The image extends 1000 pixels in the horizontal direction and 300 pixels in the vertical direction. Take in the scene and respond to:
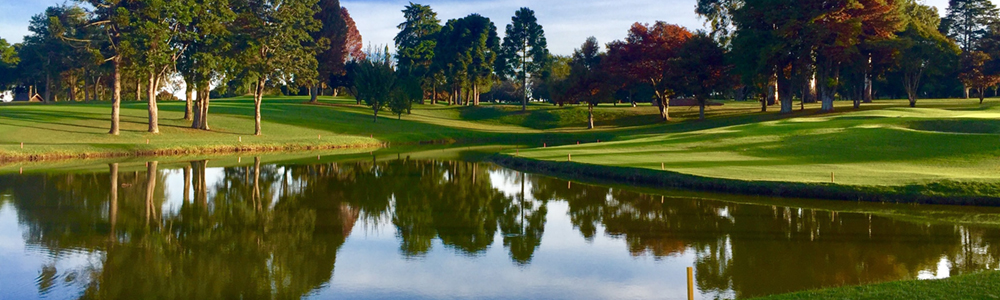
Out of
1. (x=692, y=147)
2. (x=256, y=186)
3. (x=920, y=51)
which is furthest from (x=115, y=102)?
(x=920, y=51)

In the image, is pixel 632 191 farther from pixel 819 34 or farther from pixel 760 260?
pixel 819 34

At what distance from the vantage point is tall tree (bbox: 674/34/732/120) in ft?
223

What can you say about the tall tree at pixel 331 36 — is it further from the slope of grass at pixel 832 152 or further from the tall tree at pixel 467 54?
the slope of grass at pixel 832 152

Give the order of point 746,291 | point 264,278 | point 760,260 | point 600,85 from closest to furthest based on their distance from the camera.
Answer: point 746,291
point 264,278
point 760,260
point 600,85

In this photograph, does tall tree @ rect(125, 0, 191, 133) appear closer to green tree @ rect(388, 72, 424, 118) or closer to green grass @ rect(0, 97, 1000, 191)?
green grass @ rect(0, 97, 1000, 191)

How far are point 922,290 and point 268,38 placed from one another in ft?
171

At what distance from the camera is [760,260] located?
47.6ft

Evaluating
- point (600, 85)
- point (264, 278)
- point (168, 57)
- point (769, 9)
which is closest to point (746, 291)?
point (264, 278)

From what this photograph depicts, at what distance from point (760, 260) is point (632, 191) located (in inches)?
459

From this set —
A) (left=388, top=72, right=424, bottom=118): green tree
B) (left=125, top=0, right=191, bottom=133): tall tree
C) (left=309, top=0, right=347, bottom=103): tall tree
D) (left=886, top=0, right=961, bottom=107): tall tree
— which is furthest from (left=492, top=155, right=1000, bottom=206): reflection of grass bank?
(left=309, top=0, right=347, bottom=103): tall tree

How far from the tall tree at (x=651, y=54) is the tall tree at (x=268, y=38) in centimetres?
3310

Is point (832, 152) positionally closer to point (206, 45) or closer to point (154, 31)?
point (154, 31)

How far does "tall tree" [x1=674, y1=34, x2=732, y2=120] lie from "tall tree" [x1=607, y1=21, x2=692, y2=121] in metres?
→ 3.28

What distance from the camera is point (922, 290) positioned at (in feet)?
33.3
